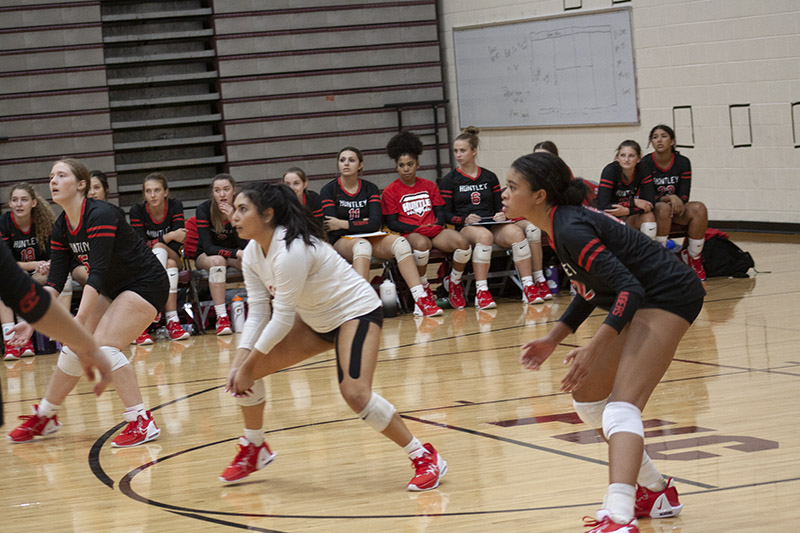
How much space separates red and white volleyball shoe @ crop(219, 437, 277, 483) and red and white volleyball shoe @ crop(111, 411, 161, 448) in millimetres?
860

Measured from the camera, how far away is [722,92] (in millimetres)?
10914

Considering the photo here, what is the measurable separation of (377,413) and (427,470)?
0.95 ft

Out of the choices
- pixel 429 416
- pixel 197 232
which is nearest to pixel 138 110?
pixel 197 232

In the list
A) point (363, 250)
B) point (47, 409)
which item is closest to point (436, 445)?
point (47, 409)

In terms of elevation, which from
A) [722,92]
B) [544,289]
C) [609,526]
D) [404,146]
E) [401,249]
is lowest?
[609,526]

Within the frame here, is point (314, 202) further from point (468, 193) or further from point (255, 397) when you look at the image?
point (255, 397)

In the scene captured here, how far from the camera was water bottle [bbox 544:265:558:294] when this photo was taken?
8852 millimetres

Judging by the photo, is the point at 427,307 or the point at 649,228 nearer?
the point at 427,307

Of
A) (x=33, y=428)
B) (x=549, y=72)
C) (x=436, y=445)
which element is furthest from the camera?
(x=549, y=72)

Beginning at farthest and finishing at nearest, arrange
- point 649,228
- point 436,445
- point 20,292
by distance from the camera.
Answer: point 649,228
point 436,445
point 20,292

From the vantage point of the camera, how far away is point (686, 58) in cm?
1126

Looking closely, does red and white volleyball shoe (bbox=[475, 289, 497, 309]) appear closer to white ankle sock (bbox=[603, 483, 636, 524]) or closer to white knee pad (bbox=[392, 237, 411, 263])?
white knee pad (bbox=[392, 237, 411, 263])

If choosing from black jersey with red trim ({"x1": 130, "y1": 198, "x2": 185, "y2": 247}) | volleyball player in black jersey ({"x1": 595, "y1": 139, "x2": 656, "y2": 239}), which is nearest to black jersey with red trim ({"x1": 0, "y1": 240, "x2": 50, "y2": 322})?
black jersey with red trim ({"x1": 130, "y1": 198, "x2": 185, "y2": 247})

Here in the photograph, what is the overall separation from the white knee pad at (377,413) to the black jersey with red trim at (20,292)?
5.30 feet
